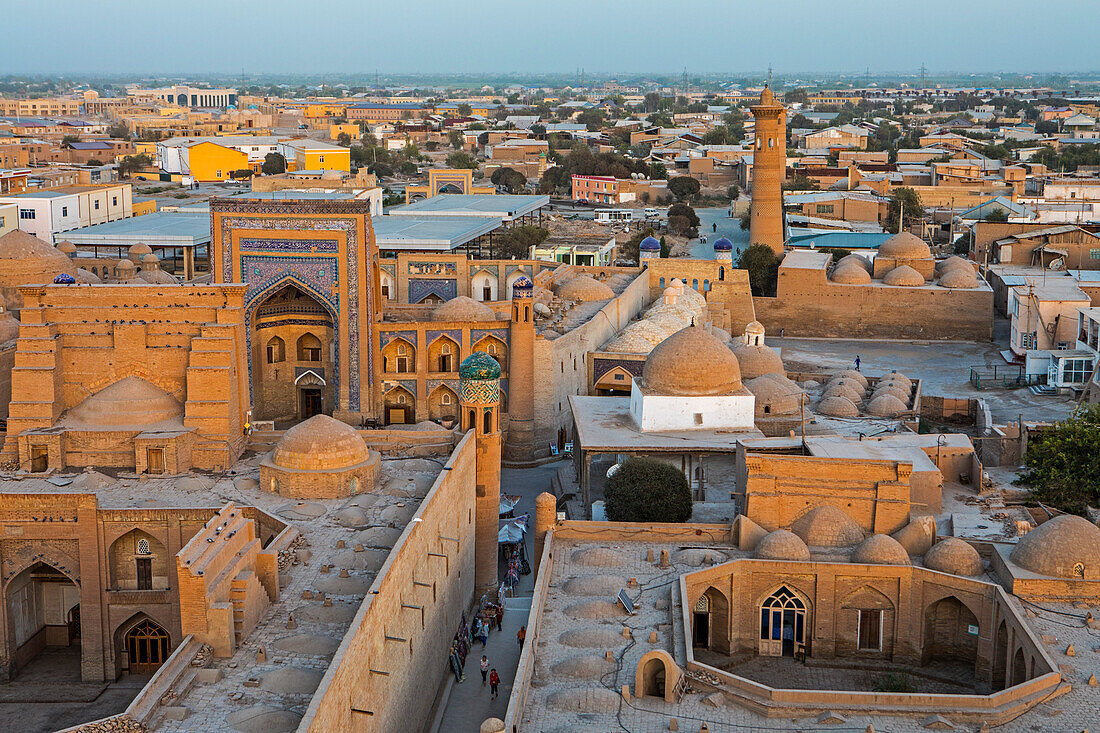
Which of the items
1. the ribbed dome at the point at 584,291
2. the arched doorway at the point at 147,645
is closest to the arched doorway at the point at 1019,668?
the arched doorway at the point at 147,645

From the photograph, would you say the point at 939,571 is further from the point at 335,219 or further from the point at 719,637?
the point at 335,219

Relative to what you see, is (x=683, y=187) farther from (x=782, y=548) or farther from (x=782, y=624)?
(x=782, y=624)

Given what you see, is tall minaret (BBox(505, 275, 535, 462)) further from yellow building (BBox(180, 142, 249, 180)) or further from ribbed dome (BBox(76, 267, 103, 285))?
yellow building (BBox(180, 142, 249, 180))

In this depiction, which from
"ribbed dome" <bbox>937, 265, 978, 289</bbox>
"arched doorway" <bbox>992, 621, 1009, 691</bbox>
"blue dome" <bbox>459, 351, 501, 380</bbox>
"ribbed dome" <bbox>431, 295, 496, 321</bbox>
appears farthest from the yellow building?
"arched doorway" <bbox>992, 621, 1009, 691</bbox>

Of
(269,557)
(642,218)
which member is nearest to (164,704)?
(269,557)

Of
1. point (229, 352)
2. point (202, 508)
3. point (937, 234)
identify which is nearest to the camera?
Answer: point (202, 508)

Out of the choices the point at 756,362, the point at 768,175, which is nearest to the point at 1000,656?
the point at 756,362

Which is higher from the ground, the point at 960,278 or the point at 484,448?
the point at 960,278
